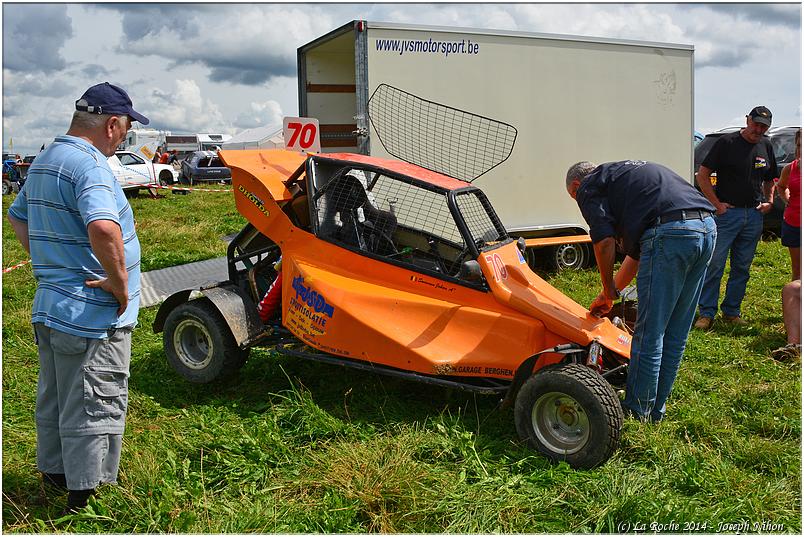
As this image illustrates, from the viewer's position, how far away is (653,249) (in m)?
4.08

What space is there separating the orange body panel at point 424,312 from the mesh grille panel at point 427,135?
2227mm

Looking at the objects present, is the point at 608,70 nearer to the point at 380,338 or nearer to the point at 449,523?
the point at 380,338

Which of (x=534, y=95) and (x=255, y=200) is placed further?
(x=534, y=95)

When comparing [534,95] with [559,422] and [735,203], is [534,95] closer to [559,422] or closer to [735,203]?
[735,203]

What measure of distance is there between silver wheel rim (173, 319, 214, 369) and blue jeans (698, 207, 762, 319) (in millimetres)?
4553

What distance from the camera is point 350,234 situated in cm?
493

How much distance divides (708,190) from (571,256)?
2.64 m

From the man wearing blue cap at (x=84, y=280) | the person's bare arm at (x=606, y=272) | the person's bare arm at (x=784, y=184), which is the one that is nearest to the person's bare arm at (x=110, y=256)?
the man wearing blue cap at (x=84, y=280)

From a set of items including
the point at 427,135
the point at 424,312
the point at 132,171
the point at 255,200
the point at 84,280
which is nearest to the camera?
the point at 84,280

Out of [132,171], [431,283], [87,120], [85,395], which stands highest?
[132,171]

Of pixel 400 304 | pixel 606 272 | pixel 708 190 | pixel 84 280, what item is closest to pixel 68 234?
A: pixel 84 280

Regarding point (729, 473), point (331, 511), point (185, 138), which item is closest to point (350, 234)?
point (331, 511)

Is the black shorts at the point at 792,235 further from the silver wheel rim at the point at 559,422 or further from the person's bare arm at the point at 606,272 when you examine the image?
the silver wheel rim at the point at 559,422

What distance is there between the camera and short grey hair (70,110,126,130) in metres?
3.28
